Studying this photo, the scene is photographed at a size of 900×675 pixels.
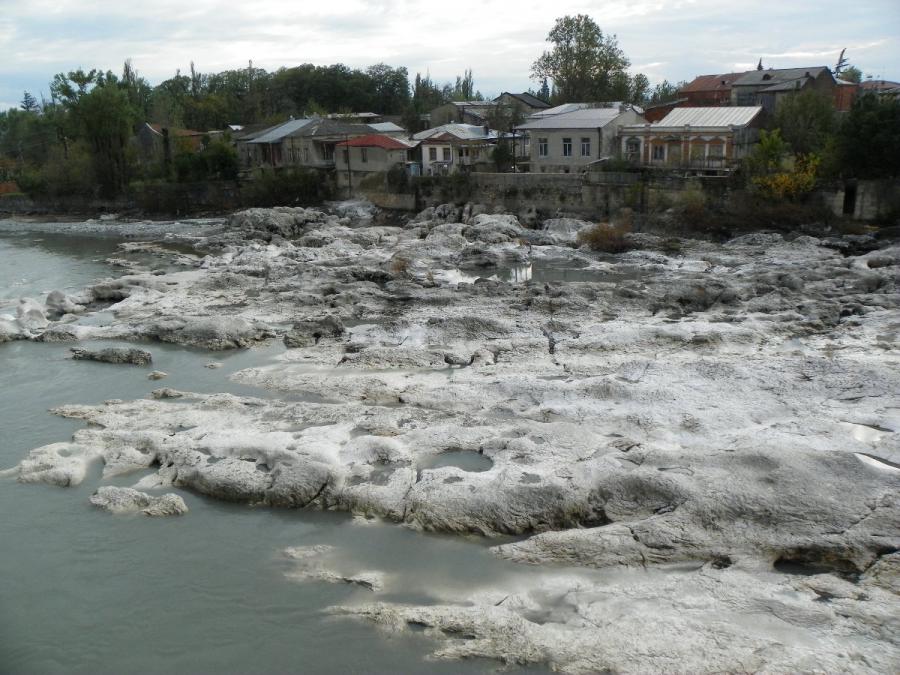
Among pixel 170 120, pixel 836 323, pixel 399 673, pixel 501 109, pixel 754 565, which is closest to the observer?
pixel 399 673

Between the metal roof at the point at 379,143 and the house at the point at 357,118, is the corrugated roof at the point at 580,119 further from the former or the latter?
the house at the point at 357,118

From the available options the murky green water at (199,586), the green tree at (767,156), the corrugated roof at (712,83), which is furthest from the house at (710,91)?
the murky green water at (199,586)

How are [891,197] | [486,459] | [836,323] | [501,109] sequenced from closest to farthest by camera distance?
[486,459]
[836,323]
[891,197]
[501,109]

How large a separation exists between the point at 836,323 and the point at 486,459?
12.0 metres

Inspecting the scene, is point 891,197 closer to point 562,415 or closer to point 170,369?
point 562,415

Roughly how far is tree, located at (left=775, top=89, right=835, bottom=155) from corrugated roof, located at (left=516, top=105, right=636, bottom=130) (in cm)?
855

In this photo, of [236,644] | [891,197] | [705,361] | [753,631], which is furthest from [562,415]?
[891,197]

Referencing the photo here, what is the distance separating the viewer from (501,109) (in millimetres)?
54344

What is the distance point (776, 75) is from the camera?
45000 mm

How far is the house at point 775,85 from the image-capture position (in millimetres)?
41062

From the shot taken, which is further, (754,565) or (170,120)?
(170,120)

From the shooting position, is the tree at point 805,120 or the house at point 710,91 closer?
the tree at point 805,120

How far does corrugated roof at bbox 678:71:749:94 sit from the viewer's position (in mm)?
51406

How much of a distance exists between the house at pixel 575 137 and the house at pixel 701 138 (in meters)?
1.78
